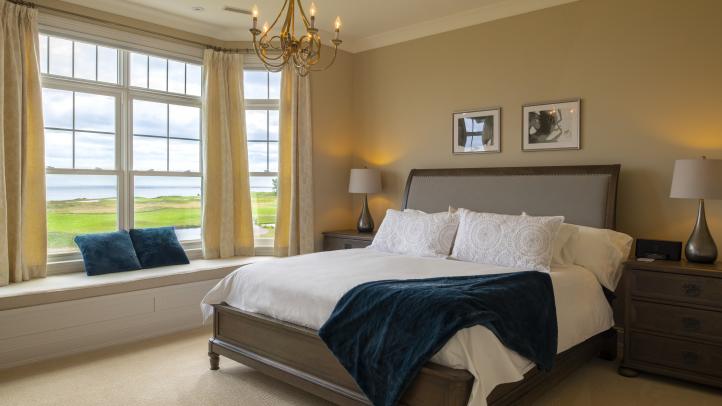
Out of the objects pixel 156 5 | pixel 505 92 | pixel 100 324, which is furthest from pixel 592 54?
pixel 100 324

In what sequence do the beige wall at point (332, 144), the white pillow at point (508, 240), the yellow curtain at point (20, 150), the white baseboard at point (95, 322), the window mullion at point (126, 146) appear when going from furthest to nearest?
the beige wall at point (332, 144) < the window mullion at point (126, 146) < the yellow curtain at point (20, 150) < the white baseboard at point (95, 322) < the white pillow at point (508, 240)

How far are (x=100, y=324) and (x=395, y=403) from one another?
270cm

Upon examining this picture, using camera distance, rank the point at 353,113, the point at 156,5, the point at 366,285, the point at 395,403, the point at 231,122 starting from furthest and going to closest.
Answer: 1. the point at 353,113
2. the point at 231,122
3. the point at 156,5
4. the point at 366,285
5. the point at 395,403

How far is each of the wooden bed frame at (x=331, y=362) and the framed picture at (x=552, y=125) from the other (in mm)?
372

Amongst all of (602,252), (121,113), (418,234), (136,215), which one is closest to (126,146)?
(121,113)

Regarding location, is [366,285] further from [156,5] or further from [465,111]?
[156,5]

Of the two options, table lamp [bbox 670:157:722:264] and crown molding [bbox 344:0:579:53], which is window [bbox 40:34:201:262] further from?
table lamp [bbox 670:157:722:264]

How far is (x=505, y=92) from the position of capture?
4.59m

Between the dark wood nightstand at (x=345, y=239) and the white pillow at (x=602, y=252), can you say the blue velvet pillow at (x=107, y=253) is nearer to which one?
the dark wood nightstand at (x=345, y=239)

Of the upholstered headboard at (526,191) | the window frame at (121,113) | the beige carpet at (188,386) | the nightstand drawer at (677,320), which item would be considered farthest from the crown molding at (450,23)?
the beige carpet at (188,386)

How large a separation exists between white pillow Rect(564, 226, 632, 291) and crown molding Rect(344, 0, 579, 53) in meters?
1.98

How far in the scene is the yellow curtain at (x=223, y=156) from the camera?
514cm

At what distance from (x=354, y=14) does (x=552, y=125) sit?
2123 millimetres

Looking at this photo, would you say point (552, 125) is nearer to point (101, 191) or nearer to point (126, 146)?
point (126, 146)
